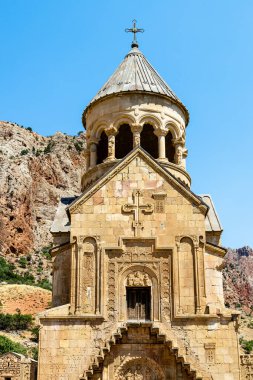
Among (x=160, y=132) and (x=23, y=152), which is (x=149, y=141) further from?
(x=23, y=152)

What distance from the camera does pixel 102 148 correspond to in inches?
874

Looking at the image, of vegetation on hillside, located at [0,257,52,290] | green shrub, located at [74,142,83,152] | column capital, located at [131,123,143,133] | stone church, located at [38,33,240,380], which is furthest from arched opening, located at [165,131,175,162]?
green shrub, located at [74,142,83,152]

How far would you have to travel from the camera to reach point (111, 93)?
21562 millimetres

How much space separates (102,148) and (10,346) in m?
28.6

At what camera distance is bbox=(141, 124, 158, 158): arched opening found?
22.7 meters

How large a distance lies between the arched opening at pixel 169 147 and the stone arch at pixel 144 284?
20.9 ft

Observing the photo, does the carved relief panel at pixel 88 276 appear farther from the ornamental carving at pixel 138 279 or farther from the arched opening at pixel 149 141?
the arched opening at pixel 149 141

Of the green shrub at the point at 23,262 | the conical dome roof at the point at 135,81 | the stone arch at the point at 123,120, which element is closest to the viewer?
the stone arch at the point at 123,120

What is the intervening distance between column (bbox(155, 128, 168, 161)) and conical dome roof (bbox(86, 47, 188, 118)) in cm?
158

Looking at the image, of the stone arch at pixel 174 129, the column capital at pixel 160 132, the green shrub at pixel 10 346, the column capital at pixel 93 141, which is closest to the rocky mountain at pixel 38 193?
the green shrub at pixel 10 346

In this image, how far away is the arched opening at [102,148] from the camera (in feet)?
72.0

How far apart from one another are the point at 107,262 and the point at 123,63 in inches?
399

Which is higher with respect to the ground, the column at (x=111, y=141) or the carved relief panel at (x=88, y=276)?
the column at (x=111, y=141)

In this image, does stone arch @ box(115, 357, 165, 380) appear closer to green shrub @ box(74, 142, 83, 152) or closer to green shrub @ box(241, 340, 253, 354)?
green shrub @ box(241, 340, 253, 354)
